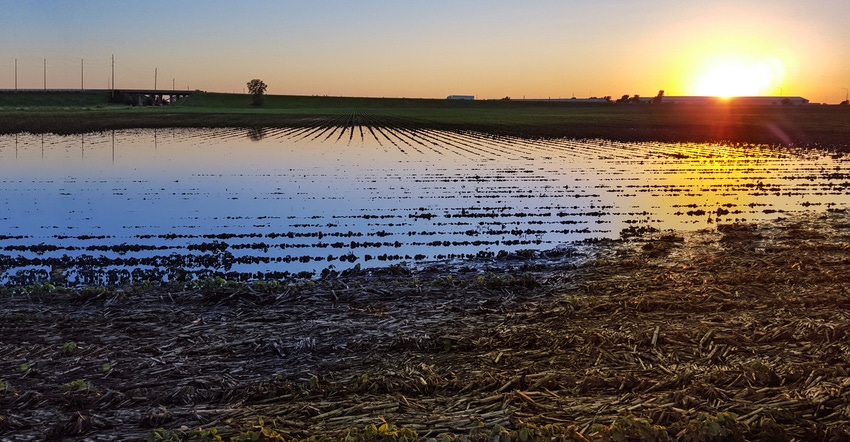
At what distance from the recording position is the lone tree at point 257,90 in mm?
131200

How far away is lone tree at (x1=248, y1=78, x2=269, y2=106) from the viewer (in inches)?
5165

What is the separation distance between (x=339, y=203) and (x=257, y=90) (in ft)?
403

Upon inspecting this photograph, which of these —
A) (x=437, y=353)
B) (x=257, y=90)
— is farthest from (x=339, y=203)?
(x=257, y=90)

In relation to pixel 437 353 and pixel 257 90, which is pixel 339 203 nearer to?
pixel 437 353

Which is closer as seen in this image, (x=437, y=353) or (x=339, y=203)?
(x=437, y=353)

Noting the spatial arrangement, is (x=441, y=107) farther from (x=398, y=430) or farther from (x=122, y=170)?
(x=398, y=430)

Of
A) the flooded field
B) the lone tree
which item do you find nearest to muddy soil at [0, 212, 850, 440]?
the flooded field

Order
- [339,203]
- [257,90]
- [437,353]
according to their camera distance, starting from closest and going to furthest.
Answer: [437,353]
[339,203]
[257,90]

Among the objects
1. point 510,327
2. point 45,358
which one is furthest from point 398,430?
point 45,358

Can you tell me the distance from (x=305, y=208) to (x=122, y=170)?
1116 cm

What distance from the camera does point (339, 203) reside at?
1894cm

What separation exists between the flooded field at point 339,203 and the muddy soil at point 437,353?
8.76 feet

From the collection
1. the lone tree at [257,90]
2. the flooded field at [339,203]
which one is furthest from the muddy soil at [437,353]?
the lone tree at [257,90]

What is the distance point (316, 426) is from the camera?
5.46 metres
